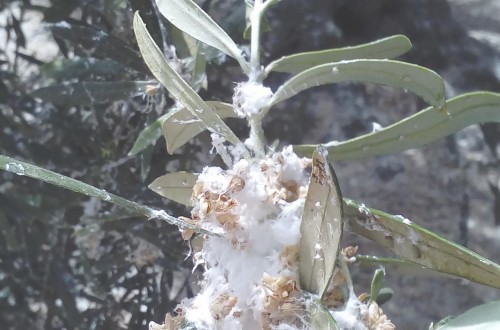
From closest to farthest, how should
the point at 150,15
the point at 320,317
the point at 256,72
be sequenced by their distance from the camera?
the point at 320,317, the point at 256,72, the point at 150,15

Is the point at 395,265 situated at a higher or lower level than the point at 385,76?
lower

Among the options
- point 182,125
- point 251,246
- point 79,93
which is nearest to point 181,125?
point 182,125

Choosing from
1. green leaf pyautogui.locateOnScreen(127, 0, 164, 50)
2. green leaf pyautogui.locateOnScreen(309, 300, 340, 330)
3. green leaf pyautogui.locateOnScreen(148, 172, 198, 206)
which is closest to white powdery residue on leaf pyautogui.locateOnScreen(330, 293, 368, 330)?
green leaf pyautogui.locateOnScreen(309, 300, 340, 330)

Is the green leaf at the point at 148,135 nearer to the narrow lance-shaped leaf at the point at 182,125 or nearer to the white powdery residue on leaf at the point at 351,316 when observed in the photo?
the narrow lance-shaped leaf at the point at 182,125

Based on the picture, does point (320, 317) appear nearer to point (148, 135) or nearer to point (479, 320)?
point (479, 320)

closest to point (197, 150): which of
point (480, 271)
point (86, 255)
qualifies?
point (86, 255)

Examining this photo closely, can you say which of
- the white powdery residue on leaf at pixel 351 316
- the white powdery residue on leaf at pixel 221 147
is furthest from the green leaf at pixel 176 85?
the white powdery residue on leaf at pixel 351 316
